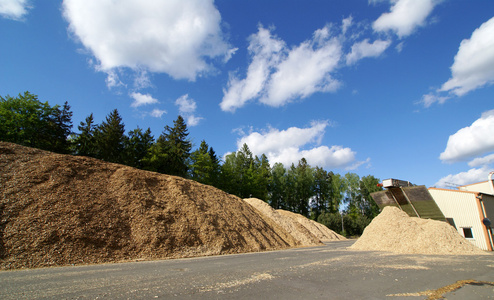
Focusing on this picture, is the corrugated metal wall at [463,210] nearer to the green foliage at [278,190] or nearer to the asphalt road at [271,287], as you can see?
the asphalt road at [271,287]

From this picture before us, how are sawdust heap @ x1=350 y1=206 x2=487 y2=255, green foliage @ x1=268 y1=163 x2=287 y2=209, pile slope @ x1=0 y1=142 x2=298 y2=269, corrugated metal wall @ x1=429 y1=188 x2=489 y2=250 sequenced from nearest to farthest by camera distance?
pile slope @ x1=0 y1=142 x2=298 y2=269 → sawdust heap @ x1=350 y1=206 x2=487 y2=255 → corrugated metal wall @ x1=429 y1=188 x2=489 y2=250 → green foliage @ x1=268 y1=163 x2=287 y2=209

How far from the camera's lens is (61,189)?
13633mm

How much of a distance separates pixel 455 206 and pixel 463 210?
46cm

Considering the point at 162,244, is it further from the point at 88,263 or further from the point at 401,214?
the point at 401,214

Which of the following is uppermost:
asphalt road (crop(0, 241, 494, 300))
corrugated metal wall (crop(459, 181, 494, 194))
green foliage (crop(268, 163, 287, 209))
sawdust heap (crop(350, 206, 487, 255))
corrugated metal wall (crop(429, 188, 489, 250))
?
green foliage (crop(268, 163, 287, 209))

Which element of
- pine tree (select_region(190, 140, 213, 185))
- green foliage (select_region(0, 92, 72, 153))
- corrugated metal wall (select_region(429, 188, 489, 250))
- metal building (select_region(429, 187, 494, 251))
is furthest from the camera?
pine tree (select_region(190, 140, 213, 185))

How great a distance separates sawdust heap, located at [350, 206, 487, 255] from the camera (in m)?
13.6

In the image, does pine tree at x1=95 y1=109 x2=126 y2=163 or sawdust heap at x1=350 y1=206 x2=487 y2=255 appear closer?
sawdust heap at x1=350 y1=206 x2=487 y2=255

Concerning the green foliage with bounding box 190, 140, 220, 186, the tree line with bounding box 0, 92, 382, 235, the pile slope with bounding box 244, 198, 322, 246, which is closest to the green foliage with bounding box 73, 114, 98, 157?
the tree line with bounding box 0, 92, 382, 235

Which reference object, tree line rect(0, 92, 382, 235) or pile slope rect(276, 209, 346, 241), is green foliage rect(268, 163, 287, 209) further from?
pile slope rect(276, 209, 346, 241)

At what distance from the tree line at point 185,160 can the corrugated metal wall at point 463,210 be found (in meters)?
32.7

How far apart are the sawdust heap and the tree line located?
2963cm

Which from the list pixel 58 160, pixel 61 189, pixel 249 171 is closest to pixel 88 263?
pixel 61 189

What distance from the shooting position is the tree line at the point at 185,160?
110 feet
